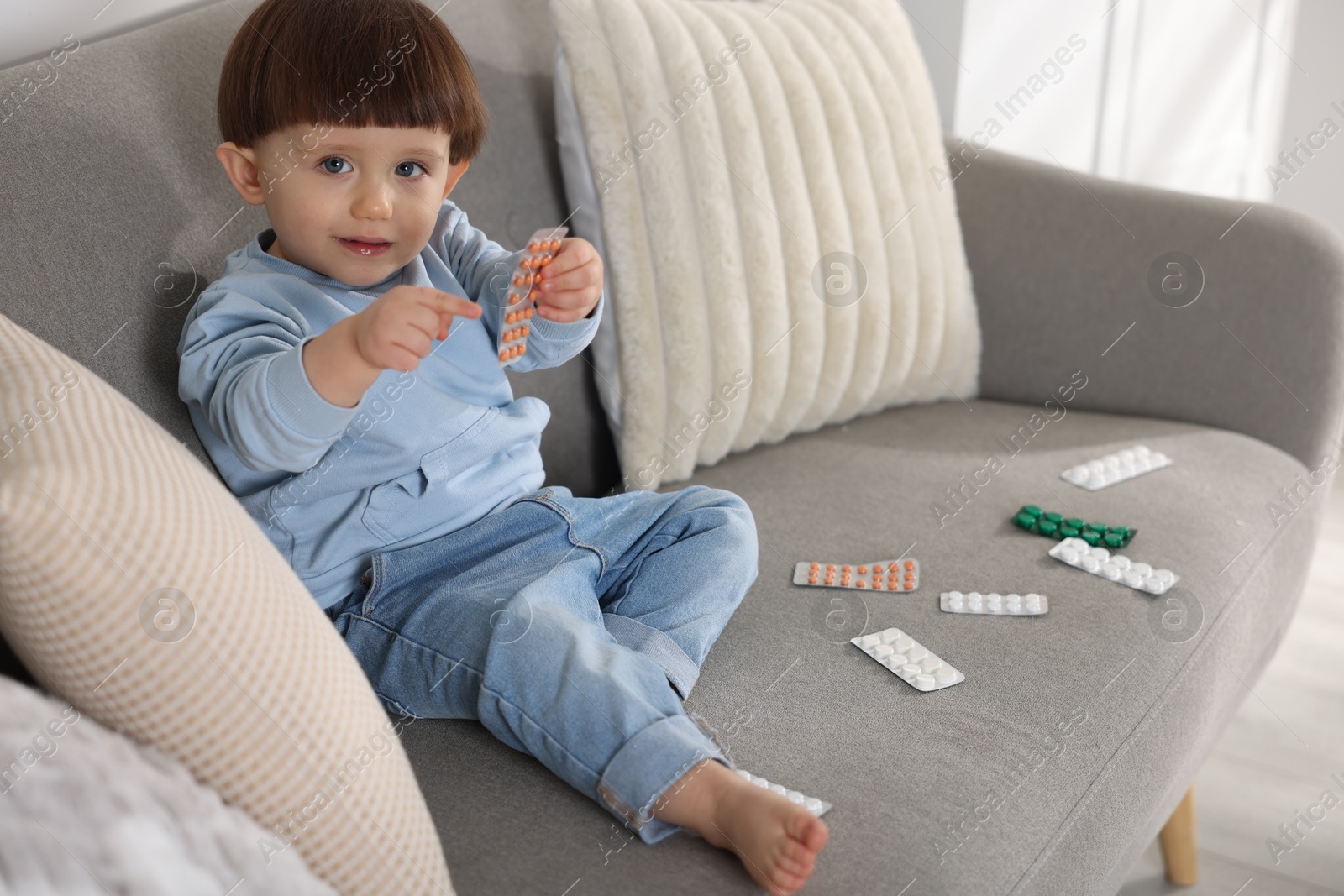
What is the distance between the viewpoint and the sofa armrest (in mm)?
1370

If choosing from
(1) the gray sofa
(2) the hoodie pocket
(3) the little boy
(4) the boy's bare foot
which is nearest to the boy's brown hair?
(3) the little boy

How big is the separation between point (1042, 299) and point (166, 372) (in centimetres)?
109

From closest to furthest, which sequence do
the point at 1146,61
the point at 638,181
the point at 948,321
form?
the point at 638,181 < the point at 948,321 < the point at 1146,61

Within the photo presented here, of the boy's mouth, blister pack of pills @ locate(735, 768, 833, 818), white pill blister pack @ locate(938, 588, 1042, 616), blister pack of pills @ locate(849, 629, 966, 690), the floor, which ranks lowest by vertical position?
the floor

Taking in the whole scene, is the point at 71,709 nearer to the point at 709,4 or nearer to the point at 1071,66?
the point at 709,4

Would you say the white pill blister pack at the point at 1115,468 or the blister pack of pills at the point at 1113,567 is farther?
the white pill blister pack at the point at 1115,468

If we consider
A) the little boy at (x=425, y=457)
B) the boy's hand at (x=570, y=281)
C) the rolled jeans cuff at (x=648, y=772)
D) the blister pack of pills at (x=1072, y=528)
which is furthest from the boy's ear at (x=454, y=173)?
the blister pack of pills at (x=1072, y=528)

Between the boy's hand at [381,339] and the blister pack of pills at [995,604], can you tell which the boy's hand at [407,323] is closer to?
the boy's hand at [381,339]

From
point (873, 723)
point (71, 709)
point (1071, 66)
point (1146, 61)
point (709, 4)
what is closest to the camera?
point (71, 709)

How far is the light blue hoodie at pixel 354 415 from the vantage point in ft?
2.64

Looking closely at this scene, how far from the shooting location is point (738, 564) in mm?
936

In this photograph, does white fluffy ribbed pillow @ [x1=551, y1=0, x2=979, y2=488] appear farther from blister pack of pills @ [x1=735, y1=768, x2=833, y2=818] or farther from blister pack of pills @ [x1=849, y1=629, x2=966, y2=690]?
blister pack of pills @ [x1=735, y1=768, x2=833, y2=818]

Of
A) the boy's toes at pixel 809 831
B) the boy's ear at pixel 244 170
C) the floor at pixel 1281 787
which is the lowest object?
the floor at pixel 1281 787

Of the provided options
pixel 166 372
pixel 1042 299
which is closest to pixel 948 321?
pixel 1042 299
